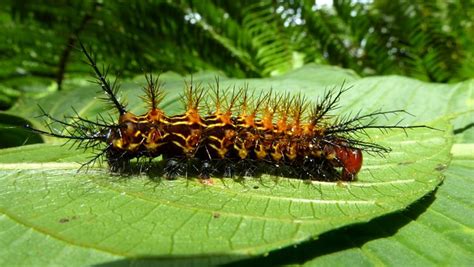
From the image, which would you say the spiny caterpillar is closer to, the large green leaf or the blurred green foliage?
the large green leaf

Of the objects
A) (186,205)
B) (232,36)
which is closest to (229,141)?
(186,205)

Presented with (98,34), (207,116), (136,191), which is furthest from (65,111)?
(98,34)

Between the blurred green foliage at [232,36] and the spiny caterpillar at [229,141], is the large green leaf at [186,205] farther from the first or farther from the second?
the blurred green foliage at [232,36]

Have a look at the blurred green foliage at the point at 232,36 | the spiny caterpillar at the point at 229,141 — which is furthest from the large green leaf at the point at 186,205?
the blurred green foliage at the point at 232,36

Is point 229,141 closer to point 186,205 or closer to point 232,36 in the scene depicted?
point 186,205

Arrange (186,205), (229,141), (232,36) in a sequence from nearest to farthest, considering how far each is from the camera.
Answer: (186,205), (229,141), (232,36)

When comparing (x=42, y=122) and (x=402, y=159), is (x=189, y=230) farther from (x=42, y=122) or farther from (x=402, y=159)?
(x=42, y=122)
